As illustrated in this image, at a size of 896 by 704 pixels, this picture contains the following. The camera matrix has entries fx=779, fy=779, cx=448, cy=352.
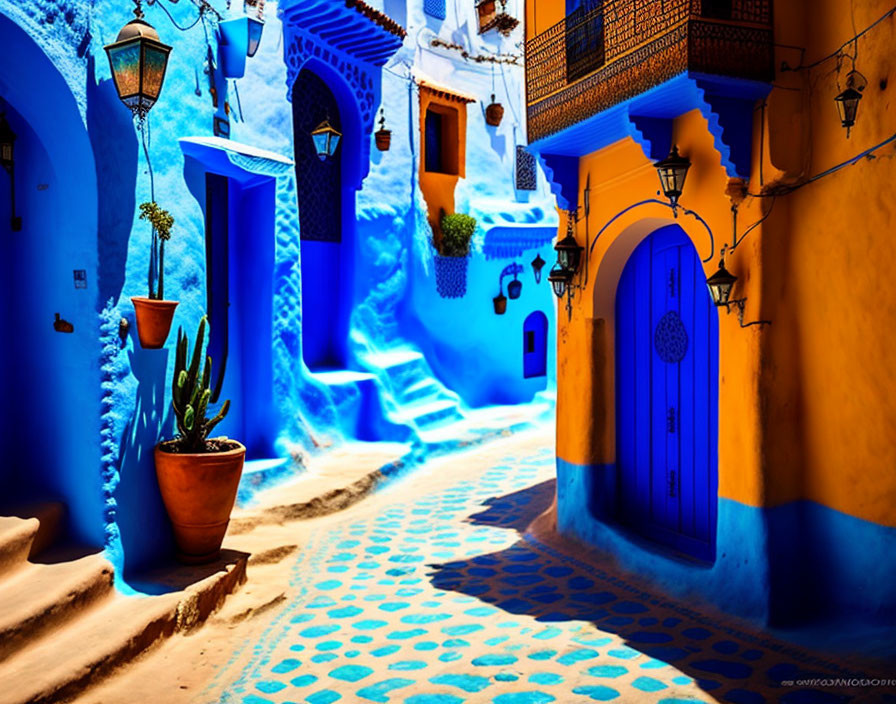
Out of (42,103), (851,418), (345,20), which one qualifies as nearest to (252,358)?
(42,103)

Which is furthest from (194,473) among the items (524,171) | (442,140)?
(524,171)

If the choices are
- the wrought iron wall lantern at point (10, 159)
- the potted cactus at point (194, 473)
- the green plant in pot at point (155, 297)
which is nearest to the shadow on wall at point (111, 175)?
the green plant in pot at point (155, 297)

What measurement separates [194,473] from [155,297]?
150cm

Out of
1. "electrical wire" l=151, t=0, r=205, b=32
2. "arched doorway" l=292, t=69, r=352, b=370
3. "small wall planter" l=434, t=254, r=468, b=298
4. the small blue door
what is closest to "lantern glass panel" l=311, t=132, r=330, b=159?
"arched doorway" l=292, t=69, r=352, b=370

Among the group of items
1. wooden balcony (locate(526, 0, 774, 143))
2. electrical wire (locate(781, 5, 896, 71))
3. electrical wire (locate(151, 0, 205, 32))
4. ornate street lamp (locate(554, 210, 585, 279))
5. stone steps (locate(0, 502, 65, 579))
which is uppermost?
electrical wire (locate(151, 0, 205, 32))

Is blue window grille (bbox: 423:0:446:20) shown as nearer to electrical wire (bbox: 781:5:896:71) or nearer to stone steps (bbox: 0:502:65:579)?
electrical wire (bbox: 781:5:896:71)

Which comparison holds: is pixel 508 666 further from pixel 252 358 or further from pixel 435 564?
pixel 252 358

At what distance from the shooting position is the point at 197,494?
627cm

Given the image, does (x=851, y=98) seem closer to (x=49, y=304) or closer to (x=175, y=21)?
(x=175, y=21)

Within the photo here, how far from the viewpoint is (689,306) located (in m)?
6.72

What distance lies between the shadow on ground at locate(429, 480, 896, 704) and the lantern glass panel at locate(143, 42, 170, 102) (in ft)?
15.0

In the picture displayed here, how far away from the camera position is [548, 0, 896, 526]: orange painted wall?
4.88m

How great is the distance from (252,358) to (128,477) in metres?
4.03

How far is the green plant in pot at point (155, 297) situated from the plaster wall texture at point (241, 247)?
0.30 ft
